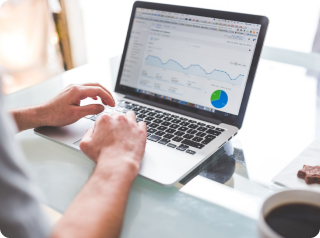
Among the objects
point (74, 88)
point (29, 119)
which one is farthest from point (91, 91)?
point (29, 119)

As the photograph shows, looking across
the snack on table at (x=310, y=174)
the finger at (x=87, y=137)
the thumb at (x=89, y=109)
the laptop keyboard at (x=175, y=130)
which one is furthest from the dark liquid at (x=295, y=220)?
the thumb at (x=89, y=109)

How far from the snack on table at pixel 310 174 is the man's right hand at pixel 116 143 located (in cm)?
32

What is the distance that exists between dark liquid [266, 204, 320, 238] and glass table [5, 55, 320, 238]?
10 cm

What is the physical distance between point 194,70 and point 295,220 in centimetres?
58

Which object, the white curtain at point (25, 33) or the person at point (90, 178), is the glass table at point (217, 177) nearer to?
the person at point (90, 178)

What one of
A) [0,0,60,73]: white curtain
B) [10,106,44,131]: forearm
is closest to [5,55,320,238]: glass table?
[10,106,44,131]: forearm

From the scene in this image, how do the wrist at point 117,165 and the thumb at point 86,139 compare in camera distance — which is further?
the thumb at point 86,139

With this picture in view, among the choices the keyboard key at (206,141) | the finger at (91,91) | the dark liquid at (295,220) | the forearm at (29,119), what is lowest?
the keyboard key at (206,141)

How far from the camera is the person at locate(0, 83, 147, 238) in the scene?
0.38 m

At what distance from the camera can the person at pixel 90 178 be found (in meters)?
0.38

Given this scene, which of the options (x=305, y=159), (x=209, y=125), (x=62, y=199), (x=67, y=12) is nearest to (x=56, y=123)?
(x=62, y=199)

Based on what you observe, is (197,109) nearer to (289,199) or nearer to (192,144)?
(192,144)

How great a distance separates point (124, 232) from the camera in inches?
21.2

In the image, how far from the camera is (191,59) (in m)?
0.93
